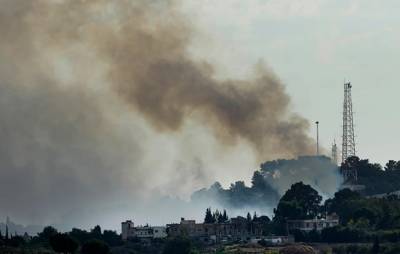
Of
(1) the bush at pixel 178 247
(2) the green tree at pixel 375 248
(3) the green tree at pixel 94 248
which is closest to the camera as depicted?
(3) the green tree at pixel 94 248

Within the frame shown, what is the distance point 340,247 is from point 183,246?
24.0 metres

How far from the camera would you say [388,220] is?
639ft

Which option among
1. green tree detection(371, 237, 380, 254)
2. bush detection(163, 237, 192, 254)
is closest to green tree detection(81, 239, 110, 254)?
bush detection(163, 237, 192, 254)

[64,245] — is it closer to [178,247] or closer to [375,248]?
[178,247]

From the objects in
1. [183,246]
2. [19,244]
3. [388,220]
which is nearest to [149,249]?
[183,246]

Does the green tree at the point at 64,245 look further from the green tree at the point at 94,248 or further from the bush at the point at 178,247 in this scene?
the bush at the point at 178,247

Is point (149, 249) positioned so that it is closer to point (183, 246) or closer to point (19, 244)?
point (183, 246)

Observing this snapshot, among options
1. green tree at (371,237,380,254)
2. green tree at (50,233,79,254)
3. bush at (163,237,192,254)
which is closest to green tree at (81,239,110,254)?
green tree at (50,233,79,254)

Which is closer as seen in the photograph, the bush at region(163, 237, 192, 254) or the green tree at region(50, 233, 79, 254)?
the green tree at region(50, 233, 79, 254)

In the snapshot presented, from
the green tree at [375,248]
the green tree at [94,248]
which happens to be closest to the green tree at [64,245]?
the green tree at [94,248]

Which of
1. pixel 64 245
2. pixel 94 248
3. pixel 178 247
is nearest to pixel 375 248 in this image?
pixel 178 247

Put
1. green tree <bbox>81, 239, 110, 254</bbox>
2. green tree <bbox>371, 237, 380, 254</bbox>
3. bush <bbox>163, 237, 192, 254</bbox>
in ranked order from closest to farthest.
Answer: green tree <bbox>81, 239, 110, 254</bbox> < green tree <bbox>371, 237, 380, 254</bbox> < bush <bbox>163, 237, 192, 254</bbox>

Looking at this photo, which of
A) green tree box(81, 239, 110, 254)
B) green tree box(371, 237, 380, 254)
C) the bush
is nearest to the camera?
green tree box(81, 239, 110, 254)

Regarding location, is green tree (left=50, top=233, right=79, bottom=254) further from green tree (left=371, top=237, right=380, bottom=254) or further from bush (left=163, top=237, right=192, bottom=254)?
green tree (left=371, top=237, right=380, bottom=254)
